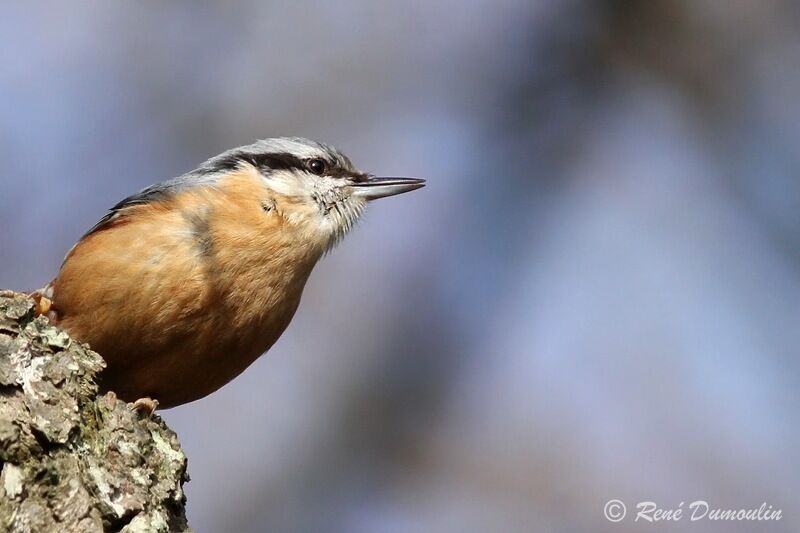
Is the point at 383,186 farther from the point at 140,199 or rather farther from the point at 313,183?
the point at 140,199

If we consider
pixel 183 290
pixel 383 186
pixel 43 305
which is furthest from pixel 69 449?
pixel 383 186

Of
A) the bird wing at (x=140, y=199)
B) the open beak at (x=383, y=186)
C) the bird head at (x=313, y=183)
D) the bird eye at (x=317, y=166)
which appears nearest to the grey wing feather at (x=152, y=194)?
the bird wing at (x=140, y=199)

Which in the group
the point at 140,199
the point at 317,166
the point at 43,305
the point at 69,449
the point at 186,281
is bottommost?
the point at 69,449

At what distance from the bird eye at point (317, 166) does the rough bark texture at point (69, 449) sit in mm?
1968

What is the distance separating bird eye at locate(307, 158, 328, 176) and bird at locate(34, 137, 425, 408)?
369 millimetres

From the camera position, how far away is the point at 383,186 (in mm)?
5203

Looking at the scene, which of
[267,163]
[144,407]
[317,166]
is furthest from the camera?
[317,166]

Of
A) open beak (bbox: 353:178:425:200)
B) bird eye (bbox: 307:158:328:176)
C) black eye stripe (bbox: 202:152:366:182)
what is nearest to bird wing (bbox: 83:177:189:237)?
black eye stripe (bbox: 202:152:366:182)

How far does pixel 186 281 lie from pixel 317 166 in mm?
1309

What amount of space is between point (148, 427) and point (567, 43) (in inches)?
230

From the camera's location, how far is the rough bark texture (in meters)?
2.87

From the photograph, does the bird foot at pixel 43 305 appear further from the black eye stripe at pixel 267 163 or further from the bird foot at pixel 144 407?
the black eye stripe at pixel 267 163

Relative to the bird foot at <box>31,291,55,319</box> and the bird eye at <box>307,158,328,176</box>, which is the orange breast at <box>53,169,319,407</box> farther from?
the bird eye at <box>307,158,328,176</box>

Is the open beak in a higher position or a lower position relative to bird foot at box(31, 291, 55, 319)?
higher
